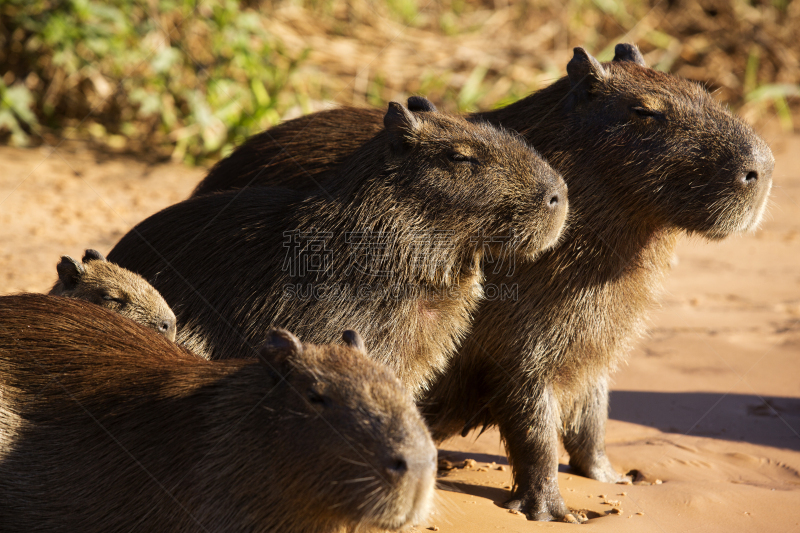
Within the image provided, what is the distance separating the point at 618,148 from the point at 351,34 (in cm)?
864

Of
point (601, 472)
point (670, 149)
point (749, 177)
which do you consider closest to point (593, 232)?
point (670, 149)

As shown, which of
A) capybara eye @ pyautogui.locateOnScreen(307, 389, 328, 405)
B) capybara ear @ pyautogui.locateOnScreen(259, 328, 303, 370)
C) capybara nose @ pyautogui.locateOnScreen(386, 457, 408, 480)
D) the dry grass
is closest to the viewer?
capybara nose @ pyautogui.locateOnScreen(386, 457, 408, 480)

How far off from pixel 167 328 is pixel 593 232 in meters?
2.01

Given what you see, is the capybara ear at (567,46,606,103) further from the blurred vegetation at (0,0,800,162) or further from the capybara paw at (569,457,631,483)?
the blurred vegetation at (0,0,800,162)

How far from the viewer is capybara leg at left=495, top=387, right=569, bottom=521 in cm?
379

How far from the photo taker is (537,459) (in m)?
3.82

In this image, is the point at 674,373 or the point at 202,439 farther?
the point at 674,373

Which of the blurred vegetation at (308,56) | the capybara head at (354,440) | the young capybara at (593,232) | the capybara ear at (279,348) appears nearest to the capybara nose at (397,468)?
the capybara head at (354,440)

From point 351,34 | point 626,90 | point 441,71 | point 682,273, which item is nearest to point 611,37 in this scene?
point 441,71

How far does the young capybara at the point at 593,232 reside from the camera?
356cm

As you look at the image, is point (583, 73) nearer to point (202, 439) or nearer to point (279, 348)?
point (279, 348)

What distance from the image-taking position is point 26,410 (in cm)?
283

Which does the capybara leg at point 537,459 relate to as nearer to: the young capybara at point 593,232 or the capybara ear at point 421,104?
the young capybara at point 593,232

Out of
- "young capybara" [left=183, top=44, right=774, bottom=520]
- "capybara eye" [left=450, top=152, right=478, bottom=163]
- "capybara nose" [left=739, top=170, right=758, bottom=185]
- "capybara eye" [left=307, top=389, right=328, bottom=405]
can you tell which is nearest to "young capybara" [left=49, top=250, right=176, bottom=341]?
"young capybara" [left=183, top=44, right=774, bottom=520]
